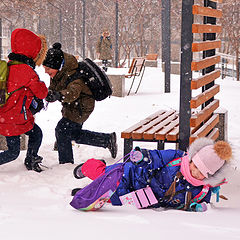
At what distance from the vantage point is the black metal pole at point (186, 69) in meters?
4.67

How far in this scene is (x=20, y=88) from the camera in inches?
196

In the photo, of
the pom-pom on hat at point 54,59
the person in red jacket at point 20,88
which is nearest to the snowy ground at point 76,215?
the person in red jacket at point 20,88

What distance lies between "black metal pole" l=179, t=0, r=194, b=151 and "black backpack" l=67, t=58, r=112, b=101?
113cm

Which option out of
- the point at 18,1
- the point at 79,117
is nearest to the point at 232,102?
the point at 79,117

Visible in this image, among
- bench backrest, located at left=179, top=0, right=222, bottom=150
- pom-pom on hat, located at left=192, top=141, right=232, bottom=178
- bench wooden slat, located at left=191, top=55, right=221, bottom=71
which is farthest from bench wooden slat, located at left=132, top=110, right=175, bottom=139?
pom-pom on hat, located at left=192, top=141, right=232, bottom=178

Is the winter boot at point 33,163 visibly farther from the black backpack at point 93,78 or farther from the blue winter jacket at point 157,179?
the blue winter jacket at point 157,179

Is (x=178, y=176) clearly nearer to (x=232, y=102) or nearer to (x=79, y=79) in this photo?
(x=79, y=79)

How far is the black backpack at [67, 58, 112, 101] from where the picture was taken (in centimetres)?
555

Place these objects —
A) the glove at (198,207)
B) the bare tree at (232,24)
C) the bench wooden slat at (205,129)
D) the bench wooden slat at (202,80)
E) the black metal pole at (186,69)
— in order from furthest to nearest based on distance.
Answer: the bare tree at (232,24) < the bench wooden slat at (205,129) < the bench wooden slat at (202,80) < the black metal pole at (186,69) < the glove at (198,207)

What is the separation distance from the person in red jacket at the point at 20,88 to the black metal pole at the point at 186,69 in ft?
4.85

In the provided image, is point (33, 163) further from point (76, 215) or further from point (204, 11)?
point (204, 11)

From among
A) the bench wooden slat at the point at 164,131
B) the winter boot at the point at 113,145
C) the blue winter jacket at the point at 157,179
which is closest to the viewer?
the blue winter jacket at the point at 157,179

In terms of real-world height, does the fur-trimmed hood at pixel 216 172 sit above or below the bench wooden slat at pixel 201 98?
below

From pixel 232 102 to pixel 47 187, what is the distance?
7.43 metres
